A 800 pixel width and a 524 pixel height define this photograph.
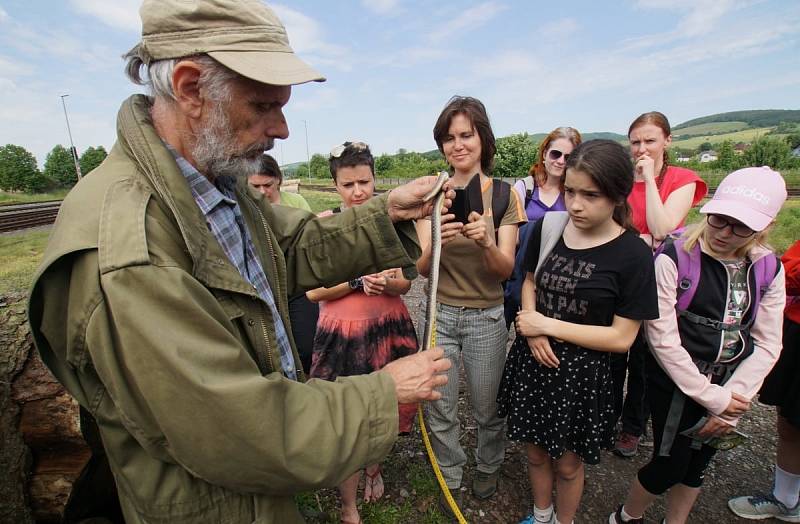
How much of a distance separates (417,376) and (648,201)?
2.66m

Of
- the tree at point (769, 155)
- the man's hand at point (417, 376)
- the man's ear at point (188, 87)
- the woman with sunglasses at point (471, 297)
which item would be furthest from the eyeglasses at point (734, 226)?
the tree at point (769, 155)

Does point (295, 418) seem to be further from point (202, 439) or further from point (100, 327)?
point (100, 327)

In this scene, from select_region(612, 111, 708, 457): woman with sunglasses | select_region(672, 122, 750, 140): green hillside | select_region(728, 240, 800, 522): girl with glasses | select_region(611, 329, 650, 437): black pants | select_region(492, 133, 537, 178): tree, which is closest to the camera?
select_region(728, 240, 800, 522): girl with glasses

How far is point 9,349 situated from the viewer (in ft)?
6.64

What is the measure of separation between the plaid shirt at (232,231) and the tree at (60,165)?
97.8 metres

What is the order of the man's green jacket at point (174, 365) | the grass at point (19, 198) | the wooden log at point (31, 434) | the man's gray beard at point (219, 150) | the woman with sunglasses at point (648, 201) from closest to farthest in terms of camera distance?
the man's green jacket at point (174, 365)
the man's gray beard at point (219, 150)
the wooden log at point (31, 434)
the woman with sunglasses at point (648, 201)
the grass at point (19, 198)

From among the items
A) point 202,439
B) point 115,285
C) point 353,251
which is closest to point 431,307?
point 353,251

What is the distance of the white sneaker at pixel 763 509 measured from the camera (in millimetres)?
2926

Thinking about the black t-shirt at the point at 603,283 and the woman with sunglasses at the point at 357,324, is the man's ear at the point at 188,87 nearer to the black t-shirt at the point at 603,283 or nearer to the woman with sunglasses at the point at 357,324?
the woman with sunglasses at the point at 357,324

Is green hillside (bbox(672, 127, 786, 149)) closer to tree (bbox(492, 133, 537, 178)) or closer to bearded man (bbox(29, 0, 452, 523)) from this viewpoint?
tree (bbox(492, 133, 537, 178))

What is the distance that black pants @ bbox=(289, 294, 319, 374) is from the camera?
11.4ft

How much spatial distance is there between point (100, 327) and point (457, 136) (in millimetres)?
2503

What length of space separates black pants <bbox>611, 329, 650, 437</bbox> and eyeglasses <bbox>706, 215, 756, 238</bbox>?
3.02 ft

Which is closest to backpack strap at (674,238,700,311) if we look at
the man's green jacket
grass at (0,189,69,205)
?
the man's green jacket
